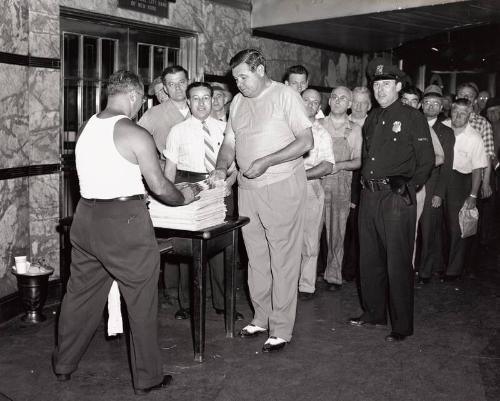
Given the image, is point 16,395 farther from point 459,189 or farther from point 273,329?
point 459,189

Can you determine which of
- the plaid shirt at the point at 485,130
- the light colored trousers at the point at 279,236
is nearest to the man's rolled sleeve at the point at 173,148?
the light colored trousers at the point at 279,236

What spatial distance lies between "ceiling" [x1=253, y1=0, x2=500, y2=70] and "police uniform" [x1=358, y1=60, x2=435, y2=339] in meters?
2.17

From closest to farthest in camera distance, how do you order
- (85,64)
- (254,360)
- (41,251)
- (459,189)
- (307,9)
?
(254,360) < (41,251) < (85,64) < (459,189) < (307,9)

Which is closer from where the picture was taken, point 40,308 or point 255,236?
point 255,236

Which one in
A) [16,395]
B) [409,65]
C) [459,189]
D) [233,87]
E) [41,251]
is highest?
[409,65]

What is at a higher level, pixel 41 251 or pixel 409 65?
pixel 409 65

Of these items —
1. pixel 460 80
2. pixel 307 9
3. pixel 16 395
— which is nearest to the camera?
pixel 16 395

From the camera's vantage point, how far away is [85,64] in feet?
18.0

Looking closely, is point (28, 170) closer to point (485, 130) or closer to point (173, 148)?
point (173, 148)

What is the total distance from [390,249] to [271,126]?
3.80 ft

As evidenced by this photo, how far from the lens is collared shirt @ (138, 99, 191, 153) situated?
4973 millimetres

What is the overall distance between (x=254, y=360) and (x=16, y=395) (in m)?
1.40

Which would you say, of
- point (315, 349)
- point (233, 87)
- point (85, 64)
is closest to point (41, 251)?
point (85, 64)

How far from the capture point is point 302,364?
391 centimetres
